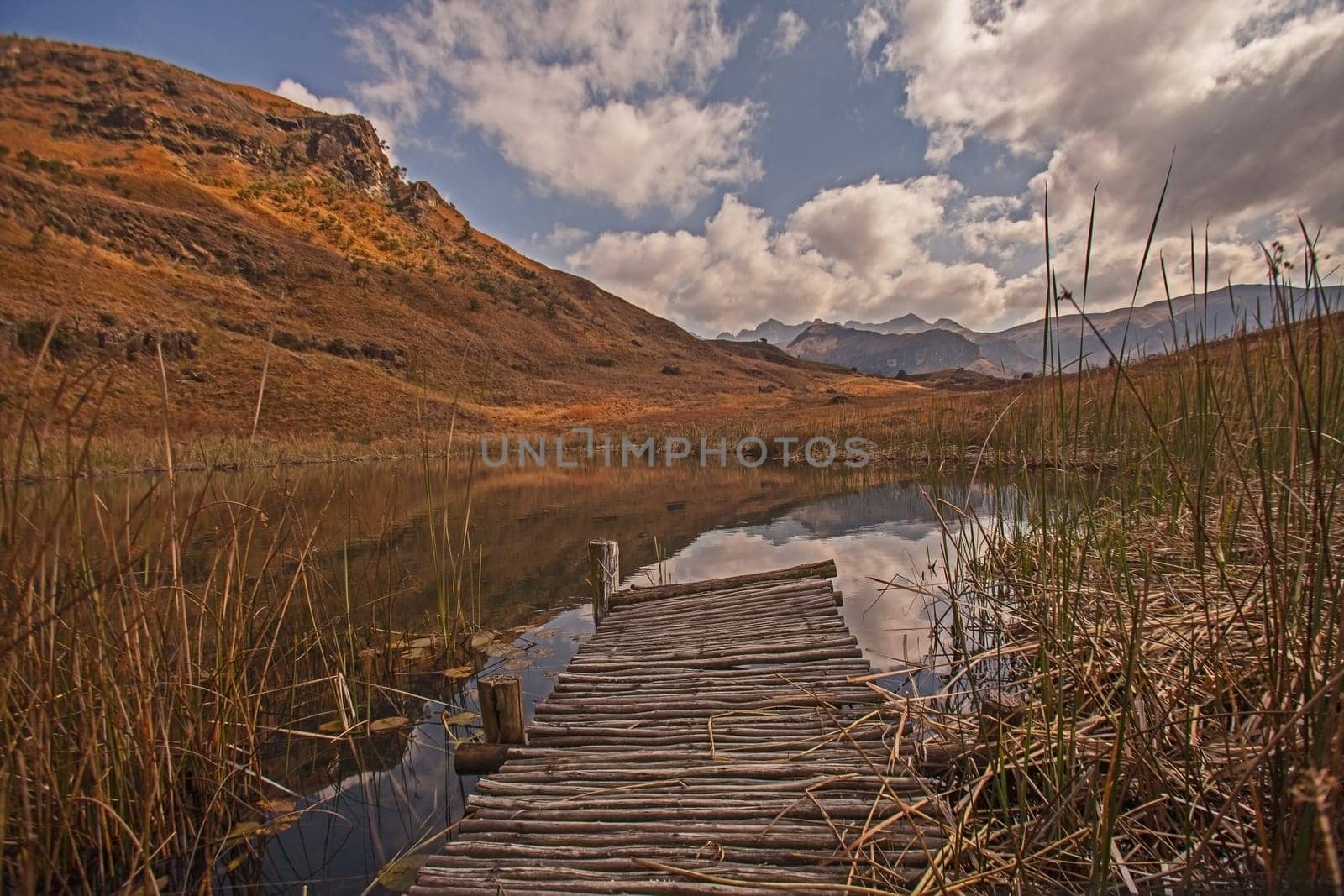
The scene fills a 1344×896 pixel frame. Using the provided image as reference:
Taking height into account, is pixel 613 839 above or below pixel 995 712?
below

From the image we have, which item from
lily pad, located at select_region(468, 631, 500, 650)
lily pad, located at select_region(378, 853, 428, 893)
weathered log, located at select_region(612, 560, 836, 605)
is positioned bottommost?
lily pad, located at select_region(378, 853, 428, 893)

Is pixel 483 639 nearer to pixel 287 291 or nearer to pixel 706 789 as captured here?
pixel 706 789

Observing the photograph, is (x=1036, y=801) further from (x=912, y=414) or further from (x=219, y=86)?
(x=219, y=86)

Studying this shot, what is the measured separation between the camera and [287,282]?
13.2 metres

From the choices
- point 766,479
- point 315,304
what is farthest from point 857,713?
point 315,304

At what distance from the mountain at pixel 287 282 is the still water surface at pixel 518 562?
3091 millimetres

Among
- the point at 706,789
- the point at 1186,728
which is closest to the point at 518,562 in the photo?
the point at 706,789

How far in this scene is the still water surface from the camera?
246cm

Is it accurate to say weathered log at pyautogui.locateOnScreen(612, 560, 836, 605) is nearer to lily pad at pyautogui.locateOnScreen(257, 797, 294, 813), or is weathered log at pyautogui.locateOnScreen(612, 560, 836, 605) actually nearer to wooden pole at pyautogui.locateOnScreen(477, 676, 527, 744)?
wooden pole at pyautogui.locateOnScreen(477, 676, 527, 744)

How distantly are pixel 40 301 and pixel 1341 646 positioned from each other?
1034 inches

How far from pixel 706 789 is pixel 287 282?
14627 millimetres

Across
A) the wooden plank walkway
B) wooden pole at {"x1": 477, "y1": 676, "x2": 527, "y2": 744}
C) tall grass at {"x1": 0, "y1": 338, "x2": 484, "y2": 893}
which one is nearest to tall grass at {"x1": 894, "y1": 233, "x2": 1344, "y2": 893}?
the wooden plank walkway

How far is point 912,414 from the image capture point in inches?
765

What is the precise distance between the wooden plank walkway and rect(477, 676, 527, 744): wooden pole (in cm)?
10
